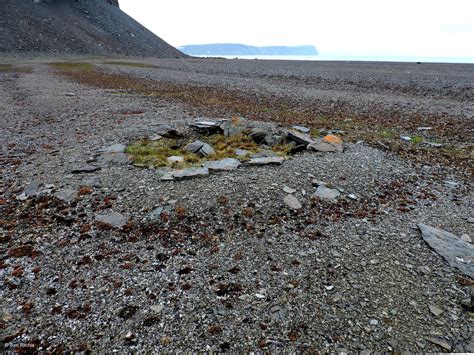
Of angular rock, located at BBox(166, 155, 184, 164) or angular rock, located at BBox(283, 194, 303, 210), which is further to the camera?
angular rock, located at BBox(166, 155, 184, 164)

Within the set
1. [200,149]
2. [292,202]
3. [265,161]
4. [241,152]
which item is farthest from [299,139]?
[292,202]

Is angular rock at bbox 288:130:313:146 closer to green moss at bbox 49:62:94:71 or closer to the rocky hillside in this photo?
green moss at bbox 49:62:94:71

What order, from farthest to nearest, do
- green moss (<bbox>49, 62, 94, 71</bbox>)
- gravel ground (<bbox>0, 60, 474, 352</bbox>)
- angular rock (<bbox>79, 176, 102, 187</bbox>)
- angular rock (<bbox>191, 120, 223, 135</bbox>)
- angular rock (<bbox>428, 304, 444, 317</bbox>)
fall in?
green moss (<bbox>49, 62, 94, 71</bbox>), angular rock (<bbox>191, 120, 223, 135</bbox>), angular rock (<bbox>79, 176, 102, 187</bbox>), angular rock (<bbox>428, 304, 444, 317</bbox>), gravel ground (<bbox>0, 60, 474, 352</bbox>)

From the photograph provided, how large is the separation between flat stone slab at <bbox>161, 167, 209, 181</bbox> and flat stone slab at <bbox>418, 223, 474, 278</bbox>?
6.12m

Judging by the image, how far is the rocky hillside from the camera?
3489 inches

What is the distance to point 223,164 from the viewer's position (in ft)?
33.5

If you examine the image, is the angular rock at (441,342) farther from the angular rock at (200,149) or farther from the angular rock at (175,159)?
the angular rock at (200,149)

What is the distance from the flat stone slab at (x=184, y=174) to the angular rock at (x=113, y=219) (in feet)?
6.23

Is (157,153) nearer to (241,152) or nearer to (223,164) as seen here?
(223,164)

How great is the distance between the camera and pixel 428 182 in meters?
10.6

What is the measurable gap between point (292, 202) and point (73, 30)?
129 m

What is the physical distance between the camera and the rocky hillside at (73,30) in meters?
88.6

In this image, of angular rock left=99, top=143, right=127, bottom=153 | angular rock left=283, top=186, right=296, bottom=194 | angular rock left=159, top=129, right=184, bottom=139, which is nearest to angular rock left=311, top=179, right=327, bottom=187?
angular rock left=283, top=186, right=296, bottom=194

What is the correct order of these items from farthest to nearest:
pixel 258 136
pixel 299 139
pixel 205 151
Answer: pixel 258 136, pixel 299 139, pixel 205 151
